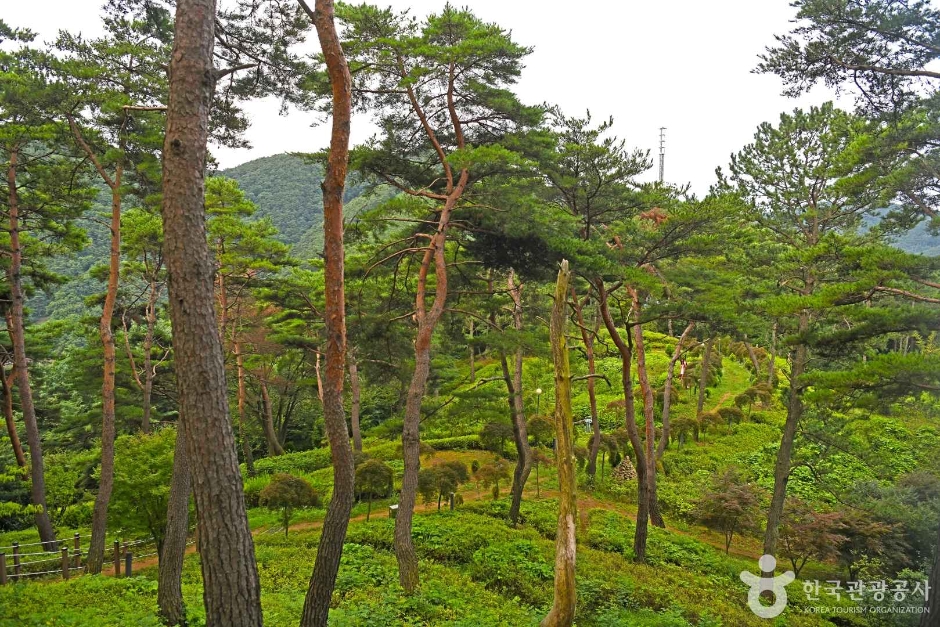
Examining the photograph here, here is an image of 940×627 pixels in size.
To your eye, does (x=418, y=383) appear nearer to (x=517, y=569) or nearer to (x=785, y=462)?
(x=517, y=569)

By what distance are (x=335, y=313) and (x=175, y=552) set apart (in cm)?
425

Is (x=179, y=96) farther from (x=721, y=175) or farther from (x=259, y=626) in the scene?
(x=721, y=175)

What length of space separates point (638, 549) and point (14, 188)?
15560 millimetres

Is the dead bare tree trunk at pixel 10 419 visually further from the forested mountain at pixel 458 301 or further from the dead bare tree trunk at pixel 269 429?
the dead bare tree trunk at pixel 269 429

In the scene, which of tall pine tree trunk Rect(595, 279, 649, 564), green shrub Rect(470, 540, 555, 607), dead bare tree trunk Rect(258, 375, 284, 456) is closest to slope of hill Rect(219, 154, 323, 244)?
dead bare tree trunk Rect(258, 375, 284, 456)

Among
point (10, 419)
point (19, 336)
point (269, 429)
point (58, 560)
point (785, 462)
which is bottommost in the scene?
point (58, 560)

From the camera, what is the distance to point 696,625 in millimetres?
8414

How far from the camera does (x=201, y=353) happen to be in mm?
3734

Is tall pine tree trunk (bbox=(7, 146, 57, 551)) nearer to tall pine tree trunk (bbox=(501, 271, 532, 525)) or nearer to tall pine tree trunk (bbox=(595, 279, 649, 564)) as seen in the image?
tall pine tree trunk (bbox=(501, 271, 532, 525))

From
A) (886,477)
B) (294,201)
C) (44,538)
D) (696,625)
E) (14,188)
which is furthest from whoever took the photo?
(294,201)

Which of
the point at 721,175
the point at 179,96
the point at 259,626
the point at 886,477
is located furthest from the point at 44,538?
the point at 886,477

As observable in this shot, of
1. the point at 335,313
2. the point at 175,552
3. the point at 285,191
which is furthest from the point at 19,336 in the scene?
the point at 285,191
